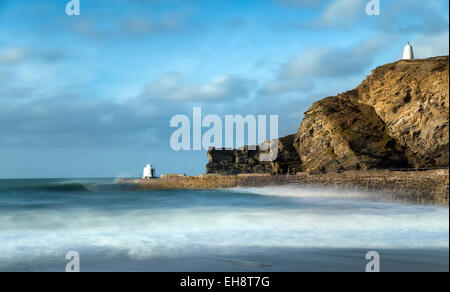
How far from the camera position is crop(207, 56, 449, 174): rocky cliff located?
3077 centimetres

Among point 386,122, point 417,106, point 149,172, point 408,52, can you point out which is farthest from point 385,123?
point 149,172

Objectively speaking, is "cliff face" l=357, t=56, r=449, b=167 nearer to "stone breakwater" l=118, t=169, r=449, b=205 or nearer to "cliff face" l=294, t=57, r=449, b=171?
"cliff face" l=294, t=57, r=449, b=171

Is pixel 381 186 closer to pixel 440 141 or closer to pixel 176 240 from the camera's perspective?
pixel 440 141

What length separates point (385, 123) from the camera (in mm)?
36094

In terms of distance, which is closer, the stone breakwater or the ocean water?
the ocean water

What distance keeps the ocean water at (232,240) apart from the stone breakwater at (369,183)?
209 inches

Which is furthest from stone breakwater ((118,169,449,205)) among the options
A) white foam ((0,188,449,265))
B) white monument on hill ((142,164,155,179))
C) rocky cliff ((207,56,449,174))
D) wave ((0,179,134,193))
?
white monument on hill ((142,164,155,179))

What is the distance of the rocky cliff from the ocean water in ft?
60.8

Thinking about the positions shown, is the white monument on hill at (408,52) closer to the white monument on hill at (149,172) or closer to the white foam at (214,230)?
the white foam at (214,230)

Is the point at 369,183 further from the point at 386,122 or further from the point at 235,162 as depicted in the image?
the point at 235,162

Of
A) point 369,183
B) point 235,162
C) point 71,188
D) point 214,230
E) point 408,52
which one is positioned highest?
point 408,52

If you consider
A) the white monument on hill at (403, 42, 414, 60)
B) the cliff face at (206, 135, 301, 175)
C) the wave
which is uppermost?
the white monument on hill at (403, 42, 414, 60)

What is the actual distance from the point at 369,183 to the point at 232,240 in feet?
55.5

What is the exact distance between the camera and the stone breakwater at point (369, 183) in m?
19.7
